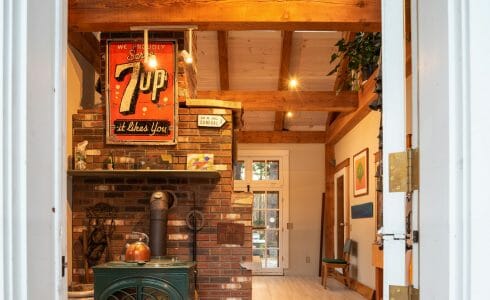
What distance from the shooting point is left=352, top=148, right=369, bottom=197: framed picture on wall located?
24.6ft

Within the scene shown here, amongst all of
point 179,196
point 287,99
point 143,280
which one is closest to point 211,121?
point 179,196

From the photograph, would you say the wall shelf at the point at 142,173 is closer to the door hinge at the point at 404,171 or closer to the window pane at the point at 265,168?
the door hinge at the point at 404,171

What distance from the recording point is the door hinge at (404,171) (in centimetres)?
133

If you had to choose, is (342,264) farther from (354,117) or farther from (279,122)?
(279,122)

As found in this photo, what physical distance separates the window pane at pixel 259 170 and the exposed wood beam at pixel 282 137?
454 mm

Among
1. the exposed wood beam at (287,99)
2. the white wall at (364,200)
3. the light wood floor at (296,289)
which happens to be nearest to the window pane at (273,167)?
the white wall at (364,200)

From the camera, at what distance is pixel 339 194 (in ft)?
32.5

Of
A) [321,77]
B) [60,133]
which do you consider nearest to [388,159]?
[60,133]

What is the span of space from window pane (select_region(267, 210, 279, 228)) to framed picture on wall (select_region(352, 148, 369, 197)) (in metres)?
2.63
